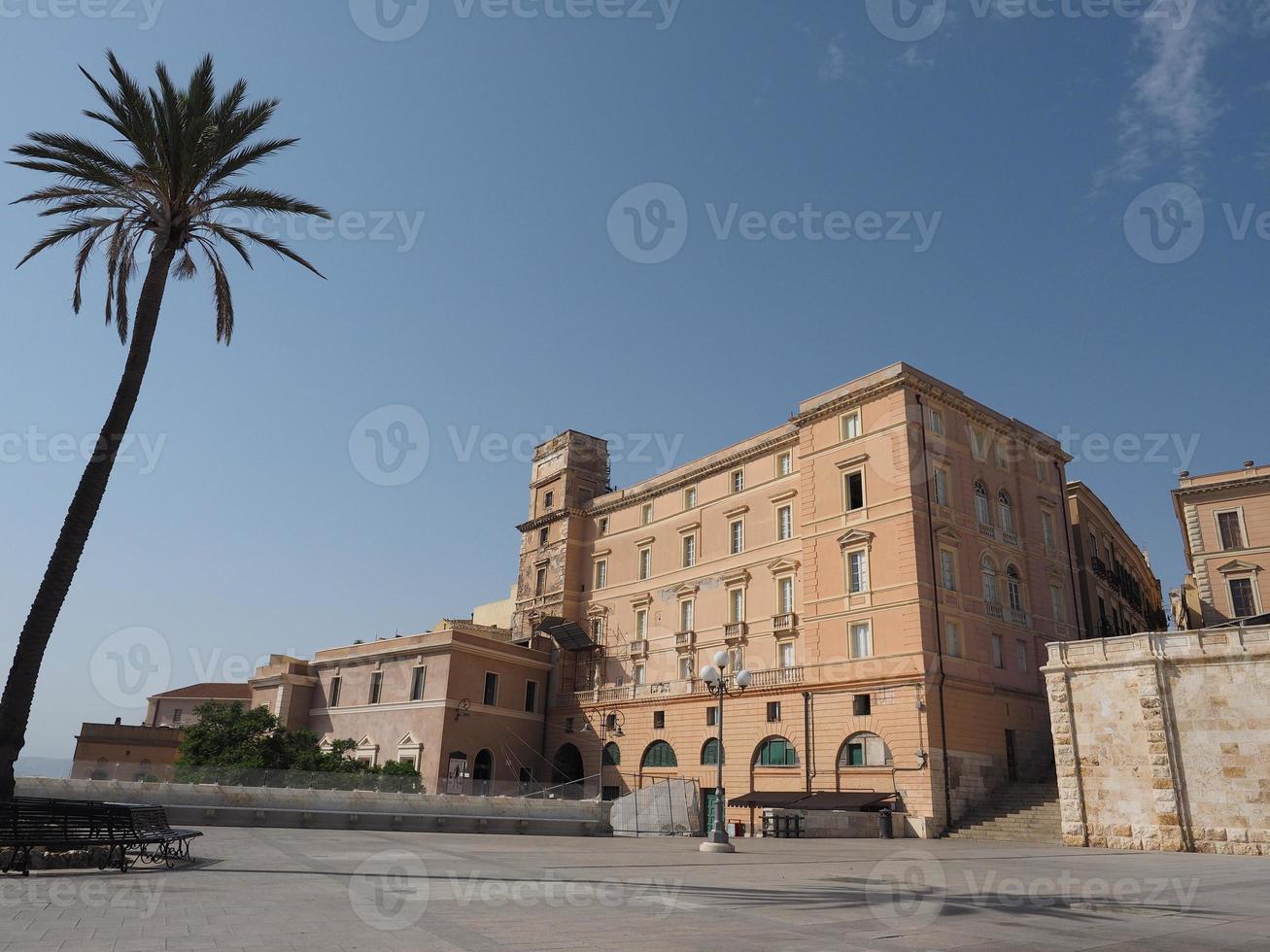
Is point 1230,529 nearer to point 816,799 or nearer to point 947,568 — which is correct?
point 947,568

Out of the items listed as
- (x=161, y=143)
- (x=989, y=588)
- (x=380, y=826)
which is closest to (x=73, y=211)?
(x=161, y=143)

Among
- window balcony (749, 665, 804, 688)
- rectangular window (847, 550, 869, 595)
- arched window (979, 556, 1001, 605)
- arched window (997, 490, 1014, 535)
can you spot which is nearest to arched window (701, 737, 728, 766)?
window balcony (749, 665, 804, 688)

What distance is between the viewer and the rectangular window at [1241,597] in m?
41.1

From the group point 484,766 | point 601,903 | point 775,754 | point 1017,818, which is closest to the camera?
point 601,903

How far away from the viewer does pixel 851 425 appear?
1417 inches

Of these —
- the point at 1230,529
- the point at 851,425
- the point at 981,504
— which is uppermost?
the point at 851,425

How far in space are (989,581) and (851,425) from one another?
823 centimetres

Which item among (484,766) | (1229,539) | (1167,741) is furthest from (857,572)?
(1229,539)

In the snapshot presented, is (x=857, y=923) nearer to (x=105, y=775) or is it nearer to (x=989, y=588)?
(x=105, y=775)

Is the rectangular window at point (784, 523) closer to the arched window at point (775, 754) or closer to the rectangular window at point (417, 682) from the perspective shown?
the arched window at point (775, 754)

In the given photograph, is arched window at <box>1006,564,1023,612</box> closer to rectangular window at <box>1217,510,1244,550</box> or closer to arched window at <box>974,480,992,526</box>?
arched window at <box>974,480,992,526</box>

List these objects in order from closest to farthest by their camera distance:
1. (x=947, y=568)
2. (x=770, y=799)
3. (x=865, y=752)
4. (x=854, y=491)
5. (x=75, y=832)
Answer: (x=75, y=832)
(x=865, y=752)
(x=770, y=799)
(x=947, y=568)
(x=854, y=491)

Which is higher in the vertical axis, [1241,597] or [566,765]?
[1241,597]

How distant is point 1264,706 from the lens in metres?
22.4
